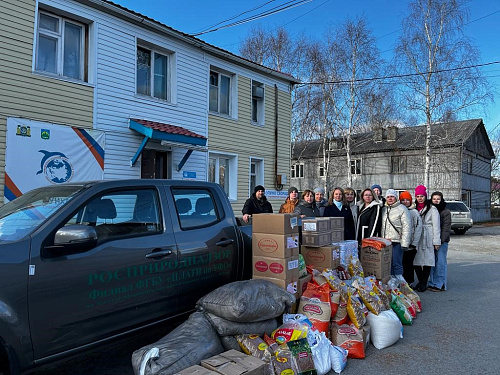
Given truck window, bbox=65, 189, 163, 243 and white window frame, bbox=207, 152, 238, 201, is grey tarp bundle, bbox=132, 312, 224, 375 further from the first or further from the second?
white window frame, bbox=207, 152, 238, 201

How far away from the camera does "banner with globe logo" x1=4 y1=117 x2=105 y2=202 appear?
7785mm

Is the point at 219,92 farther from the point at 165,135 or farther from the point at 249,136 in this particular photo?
the point at 165,135

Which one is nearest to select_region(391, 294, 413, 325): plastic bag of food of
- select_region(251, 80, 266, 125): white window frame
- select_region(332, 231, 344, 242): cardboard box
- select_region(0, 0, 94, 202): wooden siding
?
select_region(332, 231, 344, 242): cardboard box

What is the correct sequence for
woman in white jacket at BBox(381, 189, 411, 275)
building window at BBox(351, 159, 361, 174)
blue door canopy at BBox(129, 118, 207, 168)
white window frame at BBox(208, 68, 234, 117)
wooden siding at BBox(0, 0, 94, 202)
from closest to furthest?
woman in white jacket at BBox(381, 189, 411, 275) → wooden siding at BBox(0, 0, 94, 202) → blue door canopy at BBox(129, 118, 207, 168) → white window frame at BBox(208, 68, 234, 117) → building window at BBox(351, 159, 361, 174)

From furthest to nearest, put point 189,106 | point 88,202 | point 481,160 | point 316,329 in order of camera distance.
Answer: point 481,160 → point 189,106 → point 316,329 → point 88,202

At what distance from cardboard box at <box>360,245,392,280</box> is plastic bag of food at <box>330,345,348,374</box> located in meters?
2.16

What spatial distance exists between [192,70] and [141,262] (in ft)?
30.1

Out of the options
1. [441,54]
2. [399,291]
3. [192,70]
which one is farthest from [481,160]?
[399,291]

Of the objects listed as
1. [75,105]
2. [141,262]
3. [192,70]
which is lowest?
[141,262]

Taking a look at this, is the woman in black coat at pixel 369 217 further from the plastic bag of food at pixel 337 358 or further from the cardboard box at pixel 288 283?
the plastic bag of food at pixel 337 358

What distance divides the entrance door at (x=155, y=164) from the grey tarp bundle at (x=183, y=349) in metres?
7.61

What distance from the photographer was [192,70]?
11570mm

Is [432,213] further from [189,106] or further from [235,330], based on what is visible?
[189,106]

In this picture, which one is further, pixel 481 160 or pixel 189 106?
pixel 481 160
